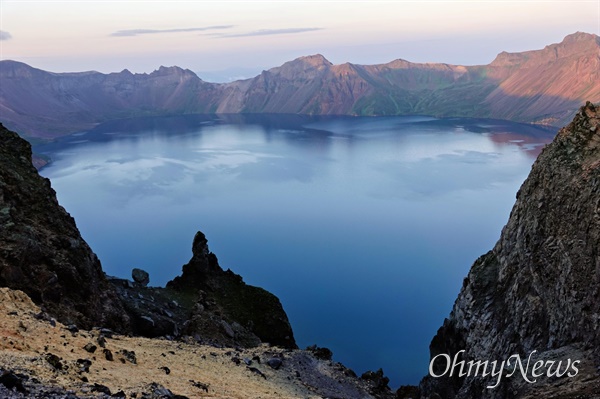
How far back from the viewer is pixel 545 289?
3216cm

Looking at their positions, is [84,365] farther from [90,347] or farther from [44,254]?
[44,254]

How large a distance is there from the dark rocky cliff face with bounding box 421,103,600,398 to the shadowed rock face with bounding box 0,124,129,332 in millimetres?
26184

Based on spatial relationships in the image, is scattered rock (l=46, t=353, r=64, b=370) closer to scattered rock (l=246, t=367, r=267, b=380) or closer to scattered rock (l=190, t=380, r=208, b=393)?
scattered rock (l=190, t=380, r=208, b=393)

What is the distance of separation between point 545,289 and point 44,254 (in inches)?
1344

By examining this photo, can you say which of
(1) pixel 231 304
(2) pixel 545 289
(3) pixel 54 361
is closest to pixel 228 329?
(1) pixel 231 304

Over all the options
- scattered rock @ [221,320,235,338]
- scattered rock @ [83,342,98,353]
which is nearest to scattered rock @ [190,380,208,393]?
scattered rock @ [83,342,98,353]

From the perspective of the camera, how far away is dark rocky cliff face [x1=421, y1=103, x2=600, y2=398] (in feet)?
89.8

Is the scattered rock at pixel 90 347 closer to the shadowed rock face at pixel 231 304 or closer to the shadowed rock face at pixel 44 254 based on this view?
the shadowed rock face at pixel 44 254

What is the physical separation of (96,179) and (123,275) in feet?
341

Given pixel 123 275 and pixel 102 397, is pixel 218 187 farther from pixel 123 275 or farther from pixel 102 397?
pixel 102 397

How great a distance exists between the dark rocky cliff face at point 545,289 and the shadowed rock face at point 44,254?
26184 mm

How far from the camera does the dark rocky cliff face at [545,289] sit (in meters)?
27.4

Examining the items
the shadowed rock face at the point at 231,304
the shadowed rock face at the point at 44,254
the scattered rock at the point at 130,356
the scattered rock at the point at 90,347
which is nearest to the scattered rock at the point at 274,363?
the shadowed rock face at the point at 231,304

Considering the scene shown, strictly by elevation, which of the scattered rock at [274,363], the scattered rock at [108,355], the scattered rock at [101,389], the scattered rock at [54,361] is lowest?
the scattered rock at [274,363]
